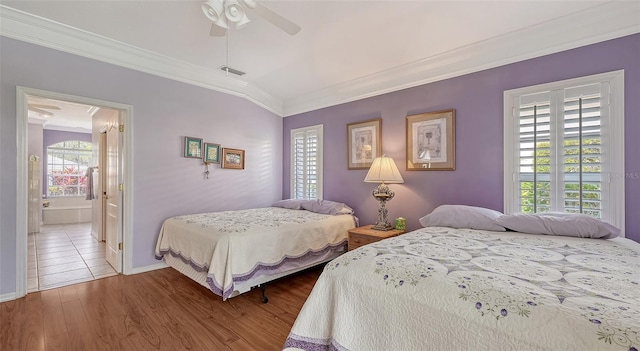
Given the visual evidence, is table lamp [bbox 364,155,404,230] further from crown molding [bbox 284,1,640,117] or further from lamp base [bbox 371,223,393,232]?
crown molding [bbox 284,1,640,117]

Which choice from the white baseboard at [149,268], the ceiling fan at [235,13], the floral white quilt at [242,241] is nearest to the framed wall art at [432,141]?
the floral white quilt at [242,241]

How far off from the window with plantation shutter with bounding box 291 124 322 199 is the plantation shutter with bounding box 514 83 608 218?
265cm

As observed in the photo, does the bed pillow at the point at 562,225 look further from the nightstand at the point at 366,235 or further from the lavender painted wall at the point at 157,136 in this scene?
the lavender painted wall at the point at 157,136

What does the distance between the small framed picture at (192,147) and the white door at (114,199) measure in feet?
2.45

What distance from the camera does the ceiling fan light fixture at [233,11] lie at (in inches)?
74.5

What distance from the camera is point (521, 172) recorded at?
2.64m

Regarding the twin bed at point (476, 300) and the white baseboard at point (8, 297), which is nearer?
the twin bed at point (476, 300)

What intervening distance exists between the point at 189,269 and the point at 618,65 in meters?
4.27

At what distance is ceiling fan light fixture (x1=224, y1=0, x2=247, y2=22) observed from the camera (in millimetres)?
1892

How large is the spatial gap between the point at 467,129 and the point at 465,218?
1.09 metres

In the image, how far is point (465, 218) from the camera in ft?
7.98

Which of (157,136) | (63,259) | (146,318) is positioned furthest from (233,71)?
(63,259)

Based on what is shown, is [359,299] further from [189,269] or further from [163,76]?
[163,76]

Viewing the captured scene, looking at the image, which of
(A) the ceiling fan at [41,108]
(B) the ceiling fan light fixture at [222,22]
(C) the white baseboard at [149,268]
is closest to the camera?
(B) the ceiling fan light fixture at [222,22]
